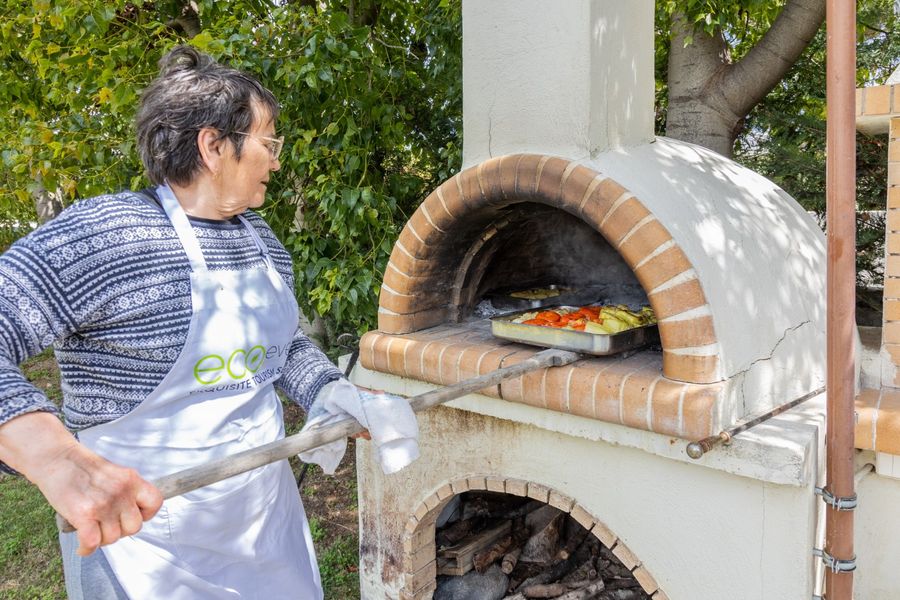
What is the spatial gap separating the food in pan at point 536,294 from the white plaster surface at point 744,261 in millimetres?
834

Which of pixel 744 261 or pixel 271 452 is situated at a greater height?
pixel 744 261

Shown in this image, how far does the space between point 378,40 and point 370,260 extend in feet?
4.81

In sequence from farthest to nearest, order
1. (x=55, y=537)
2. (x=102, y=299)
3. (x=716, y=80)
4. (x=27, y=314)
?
(x=716, y=80) < (x=55, y=537) < (x=102, y=299) < (x=27, y=314)

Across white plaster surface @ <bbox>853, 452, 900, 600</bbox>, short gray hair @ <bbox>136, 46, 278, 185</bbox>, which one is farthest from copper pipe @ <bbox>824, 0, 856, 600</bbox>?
short gray hair @ <bbox>136, 46, 278, 185</bbox>

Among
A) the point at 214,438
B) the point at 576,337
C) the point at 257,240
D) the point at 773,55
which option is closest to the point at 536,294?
the point at 576,337

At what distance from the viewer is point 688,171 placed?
2.52 metres

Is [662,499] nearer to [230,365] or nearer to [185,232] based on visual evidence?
[230,365]

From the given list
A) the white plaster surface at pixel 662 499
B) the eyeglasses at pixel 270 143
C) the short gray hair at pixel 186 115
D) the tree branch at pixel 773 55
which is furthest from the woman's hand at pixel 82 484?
the tree branch at pixel 773 55

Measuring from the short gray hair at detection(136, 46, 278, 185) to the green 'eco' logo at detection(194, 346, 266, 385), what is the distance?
0.46 metres

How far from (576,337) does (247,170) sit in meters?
1.25

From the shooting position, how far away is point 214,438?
5.50 feet

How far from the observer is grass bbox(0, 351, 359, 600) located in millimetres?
3445

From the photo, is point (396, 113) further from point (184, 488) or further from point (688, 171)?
point (184, 488)

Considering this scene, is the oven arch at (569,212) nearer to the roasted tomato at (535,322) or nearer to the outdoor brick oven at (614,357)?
the outdoor brick oven at (614,357)
